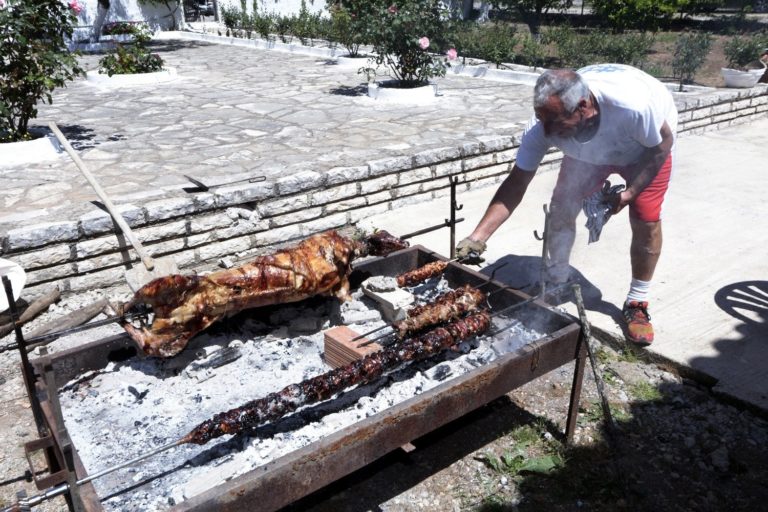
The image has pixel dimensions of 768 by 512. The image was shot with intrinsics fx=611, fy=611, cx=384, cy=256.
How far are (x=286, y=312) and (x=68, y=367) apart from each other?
130 centimetres

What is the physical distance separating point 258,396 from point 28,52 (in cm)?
549

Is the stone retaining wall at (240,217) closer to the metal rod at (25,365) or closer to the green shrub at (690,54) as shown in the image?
the metal rod at (25,365)

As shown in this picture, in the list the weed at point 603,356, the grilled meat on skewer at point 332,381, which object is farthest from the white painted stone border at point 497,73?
the grilled meat on skewer at point 332,381

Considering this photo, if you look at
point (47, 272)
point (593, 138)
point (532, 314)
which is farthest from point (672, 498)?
point (47, 272)

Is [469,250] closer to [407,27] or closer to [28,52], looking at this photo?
[28,52]

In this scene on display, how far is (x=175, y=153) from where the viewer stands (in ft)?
23.9

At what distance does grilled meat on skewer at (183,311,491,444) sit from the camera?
2602 mm

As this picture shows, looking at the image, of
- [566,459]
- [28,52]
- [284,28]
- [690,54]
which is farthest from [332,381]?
[284,28]

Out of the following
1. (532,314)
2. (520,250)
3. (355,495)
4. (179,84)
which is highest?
(179,84)

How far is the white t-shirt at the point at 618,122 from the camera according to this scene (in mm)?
3629

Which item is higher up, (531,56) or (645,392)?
(531,56)

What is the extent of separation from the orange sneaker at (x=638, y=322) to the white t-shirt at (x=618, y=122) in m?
1.08

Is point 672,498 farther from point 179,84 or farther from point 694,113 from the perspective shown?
point 179,84

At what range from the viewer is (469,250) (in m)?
3.89
